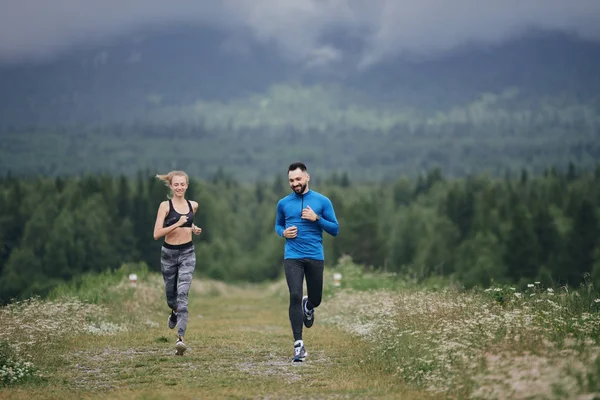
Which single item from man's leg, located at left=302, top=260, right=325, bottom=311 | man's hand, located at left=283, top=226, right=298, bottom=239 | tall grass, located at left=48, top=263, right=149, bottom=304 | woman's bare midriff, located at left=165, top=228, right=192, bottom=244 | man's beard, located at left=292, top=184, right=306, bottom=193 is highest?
man's beard, located at left=292, top=184, right=306, bottom=193

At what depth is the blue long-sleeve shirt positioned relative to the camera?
38.9 ft

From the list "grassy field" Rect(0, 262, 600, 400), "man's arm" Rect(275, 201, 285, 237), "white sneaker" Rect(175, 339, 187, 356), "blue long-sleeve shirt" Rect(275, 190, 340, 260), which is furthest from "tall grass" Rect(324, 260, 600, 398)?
"white sneaker" Rect(175, 339, 187, 356)

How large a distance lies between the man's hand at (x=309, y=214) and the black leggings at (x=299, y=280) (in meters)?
0.62

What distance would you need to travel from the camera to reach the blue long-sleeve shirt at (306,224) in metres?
11.9

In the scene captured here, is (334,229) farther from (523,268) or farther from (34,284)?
(34,284)

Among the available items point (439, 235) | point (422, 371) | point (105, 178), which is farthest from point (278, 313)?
point (105, 178)

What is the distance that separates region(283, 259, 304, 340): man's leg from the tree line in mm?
68177

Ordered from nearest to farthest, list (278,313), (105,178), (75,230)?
(278,313) < (75,230) < (105,178)

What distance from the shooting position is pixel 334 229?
1203 centimetres

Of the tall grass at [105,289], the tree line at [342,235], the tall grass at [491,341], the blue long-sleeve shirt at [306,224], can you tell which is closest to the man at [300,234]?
the blue long-sleeve shirt at [306,224]

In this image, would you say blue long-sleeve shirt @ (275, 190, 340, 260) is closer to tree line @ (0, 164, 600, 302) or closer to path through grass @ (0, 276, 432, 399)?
path through grass @ (0, 276, 432, 399)

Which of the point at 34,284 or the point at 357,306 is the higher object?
the point at 357,306

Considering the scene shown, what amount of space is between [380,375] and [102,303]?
413 inches

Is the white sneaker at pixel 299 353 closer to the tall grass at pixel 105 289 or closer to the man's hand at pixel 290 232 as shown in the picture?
the man's hand at pixel 290 232
